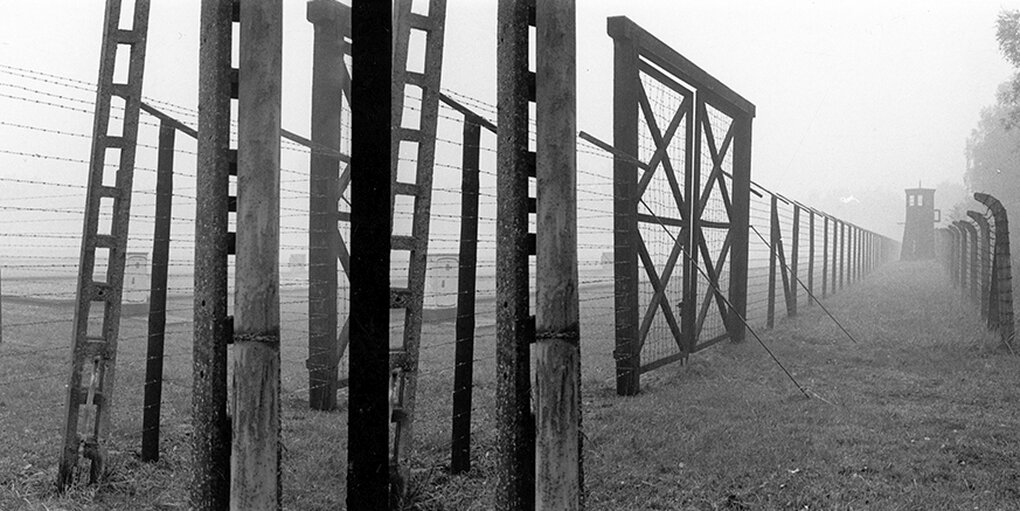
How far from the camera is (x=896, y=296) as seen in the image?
65.1ft

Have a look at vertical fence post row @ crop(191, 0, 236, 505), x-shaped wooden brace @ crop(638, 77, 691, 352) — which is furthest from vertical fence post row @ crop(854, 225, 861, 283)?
vertical fence post row @ crop(191, 0, 236, 505)

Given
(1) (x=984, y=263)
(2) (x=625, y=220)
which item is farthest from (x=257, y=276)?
(1) (x=984, y=263)

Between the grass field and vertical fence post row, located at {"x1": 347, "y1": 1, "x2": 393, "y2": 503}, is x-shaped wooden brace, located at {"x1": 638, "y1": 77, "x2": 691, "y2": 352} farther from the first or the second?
vertical fence post row, located at {"x1": 347, "y1": 1, "x2": 393, "y2": 503}

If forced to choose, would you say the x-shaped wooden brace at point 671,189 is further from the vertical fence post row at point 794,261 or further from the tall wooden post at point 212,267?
the vertical fence post row at point 794,261

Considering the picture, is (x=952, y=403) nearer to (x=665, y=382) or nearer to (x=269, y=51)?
(x=665, y=382)

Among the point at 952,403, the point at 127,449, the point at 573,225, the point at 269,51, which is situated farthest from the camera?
the point at 952,403

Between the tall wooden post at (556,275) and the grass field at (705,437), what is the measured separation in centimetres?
99

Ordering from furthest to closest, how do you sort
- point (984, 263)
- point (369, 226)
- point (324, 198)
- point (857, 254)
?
point (857, 254) → point (984, 263) → point (324, 198) → point (369, 226)

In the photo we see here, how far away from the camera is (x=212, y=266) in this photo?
2.99 metres

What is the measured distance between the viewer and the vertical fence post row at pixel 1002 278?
32.6 ft

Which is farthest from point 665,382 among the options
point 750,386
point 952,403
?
point 952,403

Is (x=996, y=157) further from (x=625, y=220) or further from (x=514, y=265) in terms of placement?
(x=514, y=265)

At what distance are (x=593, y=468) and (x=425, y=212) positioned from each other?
191cm

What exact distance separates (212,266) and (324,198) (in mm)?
3674
